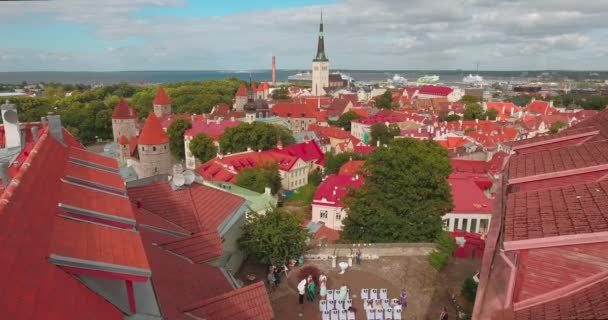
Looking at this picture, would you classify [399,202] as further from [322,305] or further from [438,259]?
[322,305]

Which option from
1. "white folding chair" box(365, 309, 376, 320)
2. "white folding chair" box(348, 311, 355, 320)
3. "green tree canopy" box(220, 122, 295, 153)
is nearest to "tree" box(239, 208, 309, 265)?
"white folding chair" box(348, 311, 355, 320)

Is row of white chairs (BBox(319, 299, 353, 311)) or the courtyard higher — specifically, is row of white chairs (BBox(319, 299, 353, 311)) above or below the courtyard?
above

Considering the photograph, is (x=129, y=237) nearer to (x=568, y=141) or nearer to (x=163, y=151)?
(x=568, y=141)

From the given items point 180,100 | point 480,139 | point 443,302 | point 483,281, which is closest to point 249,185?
point 443,302

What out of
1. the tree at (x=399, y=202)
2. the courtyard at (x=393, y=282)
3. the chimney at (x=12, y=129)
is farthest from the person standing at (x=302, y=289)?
the chimney at (x=12, y=129)

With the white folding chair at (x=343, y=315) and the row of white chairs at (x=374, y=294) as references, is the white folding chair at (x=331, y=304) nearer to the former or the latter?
the white folding chair at (x=343, y=315)

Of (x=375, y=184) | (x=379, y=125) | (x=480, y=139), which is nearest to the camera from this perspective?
(x=375, y=184)

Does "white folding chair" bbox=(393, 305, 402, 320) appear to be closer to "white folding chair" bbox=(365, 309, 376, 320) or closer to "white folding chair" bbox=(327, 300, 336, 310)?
"white folding chair" bbox=(365, 309, 376, 320)
